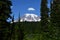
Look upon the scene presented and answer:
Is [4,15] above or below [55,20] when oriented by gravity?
above

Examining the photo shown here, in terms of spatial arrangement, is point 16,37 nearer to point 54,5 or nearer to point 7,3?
point 7,3

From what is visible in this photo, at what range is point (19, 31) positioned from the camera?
2955 cm

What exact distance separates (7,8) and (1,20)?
1.73 m

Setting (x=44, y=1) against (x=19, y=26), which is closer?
(x=19, y=26)

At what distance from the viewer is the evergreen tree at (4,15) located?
2894cm

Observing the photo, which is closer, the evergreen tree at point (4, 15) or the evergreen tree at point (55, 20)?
the evergreen tree at point (55, 20)

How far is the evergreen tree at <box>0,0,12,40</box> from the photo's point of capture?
2894 cm

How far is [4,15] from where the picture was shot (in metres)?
29.3

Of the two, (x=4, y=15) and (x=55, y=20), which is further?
(x=4, y=15)

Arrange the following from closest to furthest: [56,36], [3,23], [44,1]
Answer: [56,36], [3,23], [44,1]

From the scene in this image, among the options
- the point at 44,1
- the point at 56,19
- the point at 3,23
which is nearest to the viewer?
the point at 56,19

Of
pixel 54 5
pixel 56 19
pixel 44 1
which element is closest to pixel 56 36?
pixel 56 19

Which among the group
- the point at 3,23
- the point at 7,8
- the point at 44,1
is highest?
the point at 44,1

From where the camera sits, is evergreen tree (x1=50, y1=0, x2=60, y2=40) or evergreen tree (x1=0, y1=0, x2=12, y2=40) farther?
evergreen tree (x1=0, y1=0, x2=12, y2=40)
